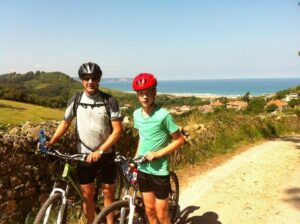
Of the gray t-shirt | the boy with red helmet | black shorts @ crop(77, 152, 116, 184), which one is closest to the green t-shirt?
the boy with red helmet

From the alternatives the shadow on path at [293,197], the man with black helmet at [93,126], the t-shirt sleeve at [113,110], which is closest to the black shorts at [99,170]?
the man with black helmet at [93,126]

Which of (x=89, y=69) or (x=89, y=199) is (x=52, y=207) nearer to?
(x=89, y=199)

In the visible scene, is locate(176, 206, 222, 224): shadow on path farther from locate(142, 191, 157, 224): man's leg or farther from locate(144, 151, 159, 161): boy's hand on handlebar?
locate(144, 151, 159, 161): boy's hand on handlebar

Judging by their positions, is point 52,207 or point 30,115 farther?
point 30,115

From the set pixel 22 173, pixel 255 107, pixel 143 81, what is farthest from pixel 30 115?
pixel 255 107

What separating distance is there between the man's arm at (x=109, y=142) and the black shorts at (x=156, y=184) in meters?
0.48

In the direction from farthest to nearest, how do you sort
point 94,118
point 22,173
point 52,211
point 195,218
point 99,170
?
point 195,218
point 22,173
point 99,170
point 94,118
point 52,211

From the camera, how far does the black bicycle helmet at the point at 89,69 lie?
3844 millimetres

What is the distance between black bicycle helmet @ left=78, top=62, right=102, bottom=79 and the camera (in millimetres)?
3844

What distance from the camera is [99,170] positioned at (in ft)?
13.7

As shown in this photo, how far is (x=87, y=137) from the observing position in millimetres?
4008

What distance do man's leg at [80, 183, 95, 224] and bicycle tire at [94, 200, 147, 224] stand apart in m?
0.47

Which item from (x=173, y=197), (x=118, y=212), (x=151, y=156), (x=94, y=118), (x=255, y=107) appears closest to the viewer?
(x=151, y=156)

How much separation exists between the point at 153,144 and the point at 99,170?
85cm
